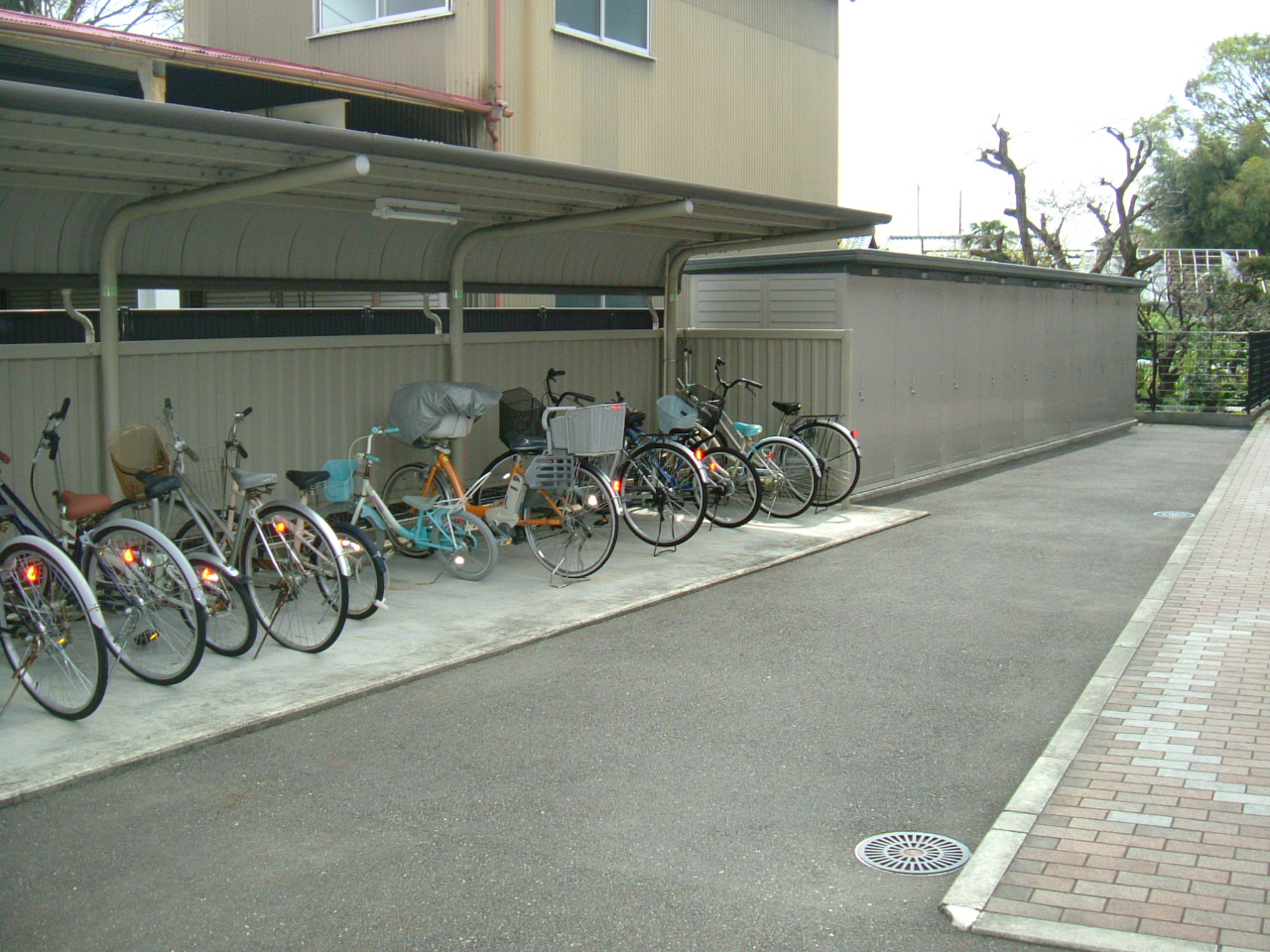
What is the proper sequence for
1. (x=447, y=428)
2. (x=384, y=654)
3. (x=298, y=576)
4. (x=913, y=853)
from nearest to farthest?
(x=913, y=853), (x=298, y=576), (x=384, y=654), (x=447, y=428)

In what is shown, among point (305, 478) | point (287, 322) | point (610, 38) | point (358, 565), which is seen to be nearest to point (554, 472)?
point (358, 565)

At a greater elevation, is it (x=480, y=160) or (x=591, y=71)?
(x=591, y=71)

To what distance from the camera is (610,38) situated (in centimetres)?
1452

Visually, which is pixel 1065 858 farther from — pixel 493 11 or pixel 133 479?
pixel 493 11

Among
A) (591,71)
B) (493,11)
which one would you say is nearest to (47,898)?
(493,11)

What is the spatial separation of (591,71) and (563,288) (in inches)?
158

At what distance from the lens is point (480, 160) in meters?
7.12

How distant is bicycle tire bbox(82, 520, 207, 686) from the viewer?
5.72 meters

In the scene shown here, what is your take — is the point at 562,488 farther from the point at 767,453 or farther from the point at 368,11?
the point at 368,11

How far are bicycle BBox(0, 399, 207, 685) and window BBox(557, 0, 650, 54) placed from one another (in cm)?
914

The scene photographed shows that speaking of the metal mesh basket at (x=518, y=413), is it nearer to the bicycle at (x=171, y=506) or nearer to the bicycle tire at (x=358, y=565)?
the bicycle tire at (x=358, y=565)

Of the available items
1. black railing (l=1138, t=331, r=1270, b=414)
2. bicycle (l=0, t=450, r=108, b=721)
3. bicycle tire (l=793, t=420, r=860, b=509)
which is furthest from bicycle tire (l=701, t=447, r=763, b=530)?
black railing (l=1138, t=331, r=1270, b=414)

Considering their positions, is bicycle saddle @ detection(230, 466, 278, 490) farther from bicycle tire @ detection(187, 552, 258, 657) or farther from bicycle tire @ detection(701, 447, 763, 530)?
bicycle tire @ detection(701, 447, 763, 530)

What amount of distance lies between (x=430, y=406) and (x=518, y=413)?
3.05 feet
